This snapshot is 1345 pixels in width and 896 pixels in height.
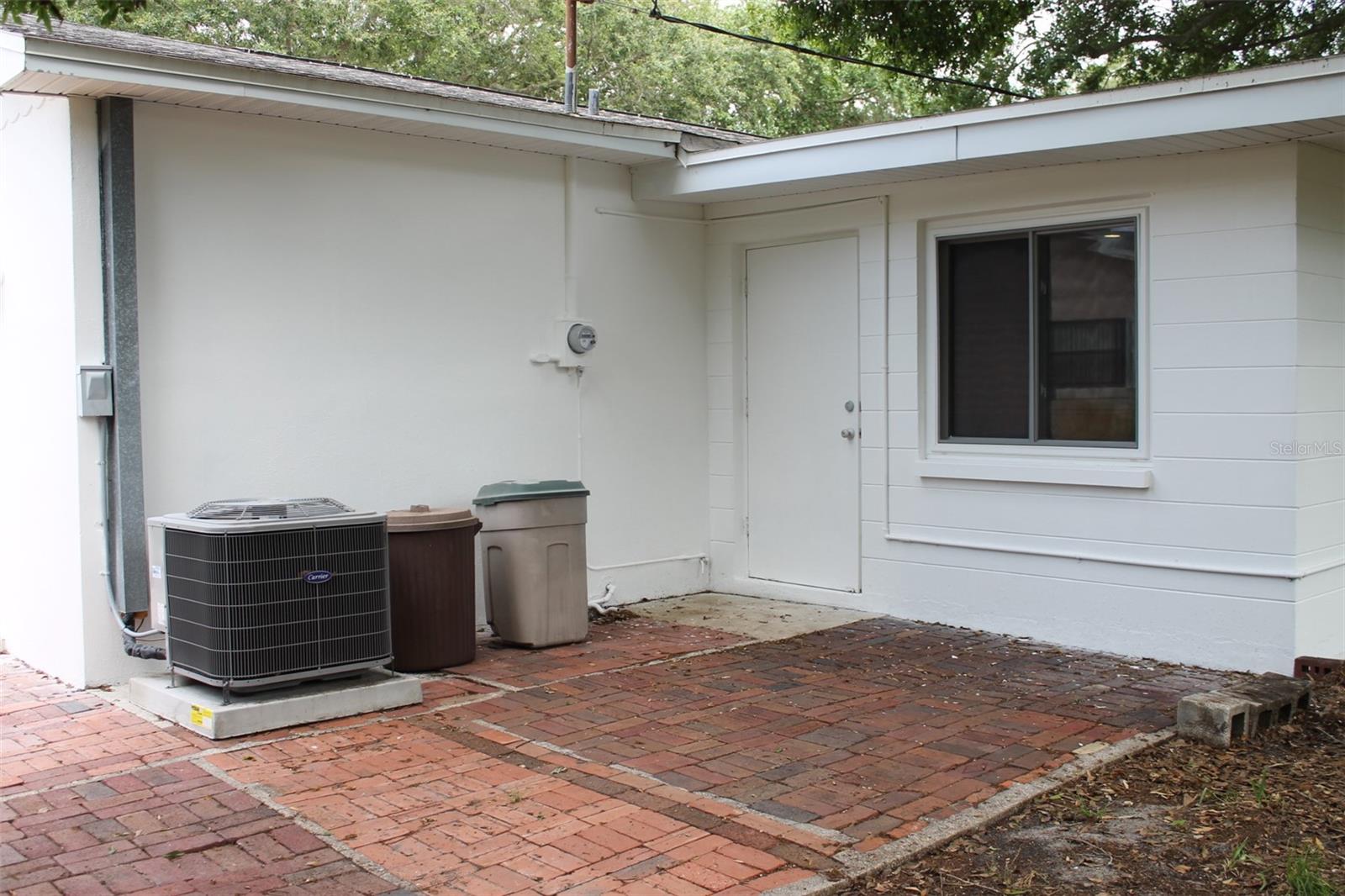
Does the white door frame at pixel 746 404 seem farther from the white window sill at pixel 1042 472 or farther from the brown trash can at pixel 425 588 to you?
the brown trash can at pixel 425 588

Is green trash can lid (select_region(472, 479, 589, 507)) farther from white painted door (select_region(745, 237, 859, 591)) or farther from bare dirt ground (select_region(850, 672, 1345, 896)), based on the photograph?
bare dirt ground (select_region(850, 672, 1345, 896))

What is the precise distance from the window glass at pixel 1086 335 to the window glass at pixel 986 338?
0.13 metres

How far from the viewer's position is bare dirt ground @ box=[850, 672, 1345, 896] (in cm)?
383

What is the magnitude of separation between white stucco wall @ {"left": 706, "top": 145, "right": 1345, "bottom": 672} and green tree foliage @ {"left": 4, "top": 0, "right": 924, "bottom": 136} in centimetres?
1473

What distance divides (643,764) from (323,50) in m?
18.8

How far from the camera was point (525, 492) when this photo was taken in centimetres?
712

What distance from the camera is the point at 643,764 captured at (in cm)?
497

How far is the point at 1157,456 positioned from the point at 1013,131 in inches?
78.7

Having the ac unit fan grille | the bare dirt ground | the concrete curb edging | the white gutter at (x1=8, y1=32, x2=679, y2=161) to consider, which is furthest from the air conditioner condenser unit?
the bare dirt ground

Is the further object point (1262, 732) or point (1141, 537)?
point (1141, 537)

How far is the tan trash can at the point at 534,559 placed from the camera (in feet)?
23.3

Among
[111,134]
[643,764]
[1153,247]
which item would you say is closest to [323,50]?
[111,134]

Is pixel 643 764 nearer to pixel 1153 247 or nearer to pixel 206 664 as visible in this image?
pixel 206 664

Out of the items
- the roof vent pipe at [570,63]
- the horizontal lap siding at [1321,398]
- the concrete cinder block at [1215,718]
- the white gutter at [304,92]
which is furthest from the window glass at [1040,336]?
the roof vent pipe at [570,63]
